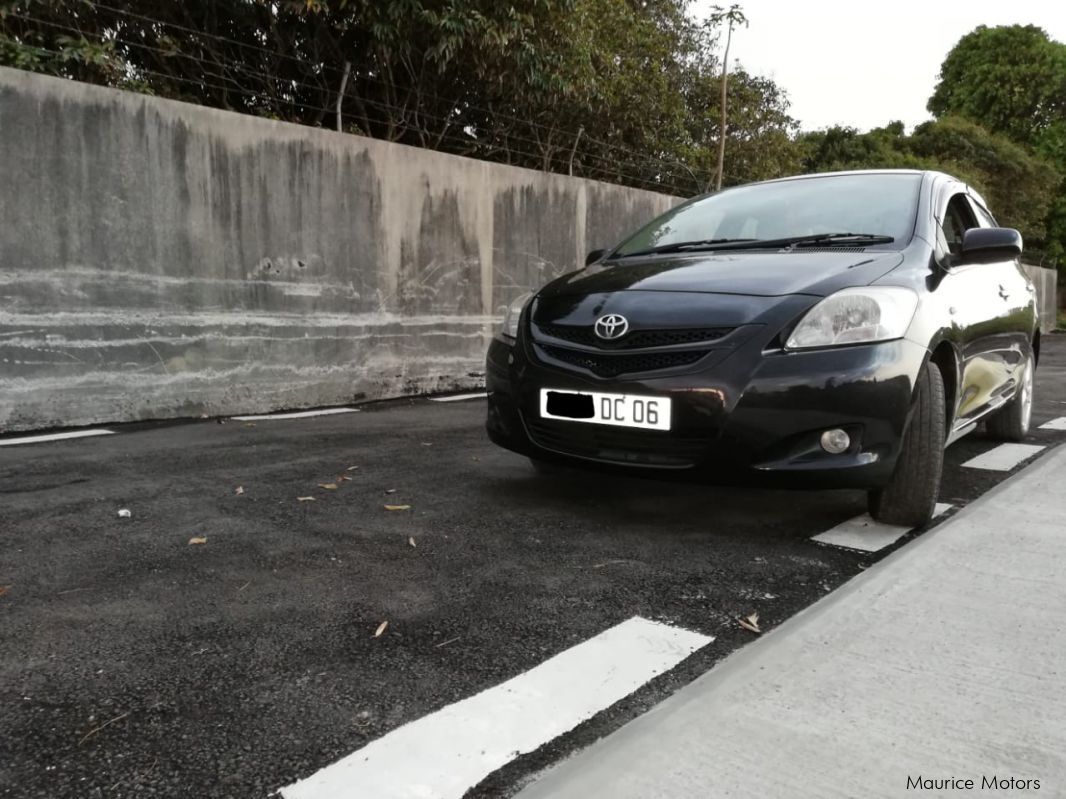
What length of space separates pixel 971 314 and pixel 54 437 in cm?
472

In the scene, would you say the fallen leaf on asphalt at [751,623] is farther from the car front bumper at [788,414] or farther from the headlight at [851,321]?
the headlight at [851,321]

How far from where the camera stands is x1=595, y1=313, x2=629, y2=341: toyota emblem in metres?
2.76

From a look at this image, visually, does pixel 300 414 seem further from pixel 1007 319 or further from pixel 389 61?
pixel 1007 319

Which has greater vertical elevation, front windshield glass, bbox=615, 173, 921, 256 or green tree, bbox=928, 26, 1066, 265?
green tree, bbox=928, 26, 1066, 265

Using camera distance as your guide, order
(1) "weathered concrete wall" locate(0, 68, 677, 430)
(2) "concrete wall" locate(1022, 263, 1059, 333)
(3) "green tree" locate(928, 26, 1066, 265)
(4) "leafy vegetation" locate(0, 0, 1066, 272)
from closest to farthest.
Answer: (1) "weathered concrete wall" locate(0, 68, 677, 430) < (4) "leafy vegetation" locate(0, 0, 1066, 272) < (2) "concrete wall" locate(1022, 263, 1059, 333) < (3) "green tree" locate(928, 26, 1066, 265)

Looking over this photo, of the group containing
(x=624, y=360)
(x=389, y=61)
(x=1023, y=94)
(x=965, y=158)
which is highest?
(x=1023, y=94)

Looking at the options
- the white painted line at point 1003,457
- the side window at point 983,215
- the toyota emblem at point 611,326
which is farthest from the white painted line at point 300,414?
the side window at point 983,215

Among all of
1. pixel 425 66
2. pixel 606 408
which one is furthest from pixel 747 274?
pixel 425 66

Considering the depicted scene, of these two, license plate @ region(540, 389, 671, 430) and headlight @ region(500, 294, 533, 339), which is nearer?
license plate @ region(540, 389, 671, 430)

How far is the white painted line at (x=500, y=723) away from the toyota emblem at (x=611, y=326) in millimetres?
1084

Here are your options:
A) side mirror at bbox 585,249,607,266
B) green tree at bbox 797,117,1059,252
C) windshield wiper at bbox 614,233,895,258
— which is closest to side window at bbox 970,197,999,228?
windshield wiper at bbox 614,233,895,258

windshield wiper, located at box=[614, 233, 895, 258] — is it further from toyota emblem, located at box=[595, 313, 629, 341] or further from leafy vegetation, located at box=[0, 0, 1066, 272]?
leafy vegetation, located at box=[0, 0, 1066, 272]

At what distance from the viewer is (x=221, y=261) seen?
5.59 meters

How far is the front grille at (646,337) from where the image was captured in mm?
2629
